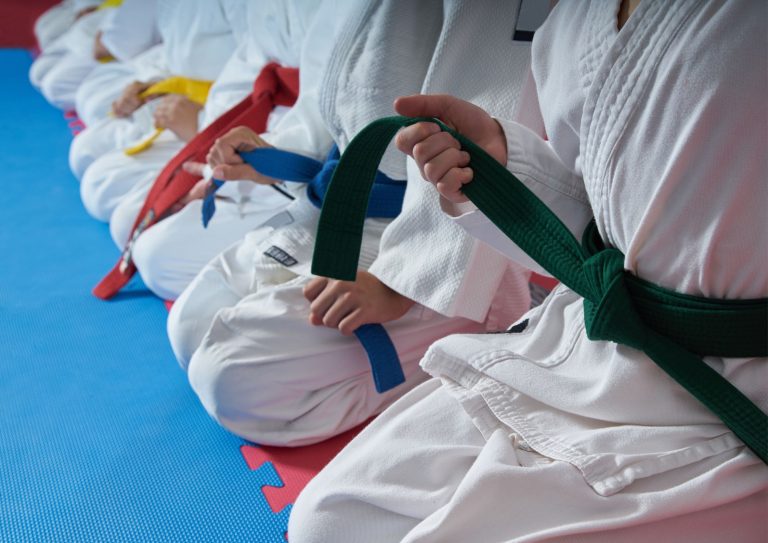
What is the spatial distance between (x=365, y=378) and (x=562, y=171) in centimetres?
62

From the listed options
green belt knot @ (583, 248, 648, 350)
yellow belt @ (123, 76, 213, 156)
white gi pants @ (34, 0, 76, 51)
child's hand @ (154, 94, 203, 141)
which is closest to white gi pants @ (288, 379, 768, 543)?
green belt knot @ (583, 248, 648, 350)

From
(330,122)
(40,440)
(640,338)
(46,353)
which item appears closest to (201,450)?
(40,440)

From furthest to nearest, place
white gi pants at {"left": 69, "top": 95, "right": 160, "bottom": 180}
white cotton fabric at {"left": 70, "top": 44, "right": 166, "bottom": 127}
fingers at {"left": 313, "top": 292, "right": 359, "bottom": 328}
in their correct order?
white cotton fabric at {"left": 70, "top": 44, "right": 166, "bottom": 127}, white gi pants at {"left": 69, "top": 95, "right": 160, "bottom": 180}, fingers at {"left": 313, "top": 292, "right": 359, "bottom": 328}

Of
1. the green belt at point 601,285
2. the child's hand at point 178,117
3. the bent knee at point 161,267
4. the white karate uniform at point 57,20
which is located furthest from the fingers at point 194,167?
the white karate uniform at point 57,20

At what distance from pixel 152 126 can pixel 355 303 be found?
1.74m

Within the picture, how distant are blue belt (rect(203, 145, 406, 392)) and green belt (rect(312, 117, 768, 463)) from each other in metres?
0.38

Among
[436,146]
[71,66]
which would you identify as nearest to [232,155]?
[436,146]

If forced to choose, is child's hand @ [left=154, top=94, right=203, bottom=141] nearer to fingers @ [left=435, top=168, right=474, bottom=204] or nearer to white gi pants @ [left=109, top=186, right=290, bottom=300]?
white gi pants @ [left=109, top=186, right=290, bottom=300]

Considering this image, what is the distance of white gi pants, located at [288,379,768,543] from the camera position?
814 mm

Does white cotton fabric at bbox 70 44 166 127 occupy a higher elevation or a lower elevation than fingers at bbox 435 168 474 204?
lower

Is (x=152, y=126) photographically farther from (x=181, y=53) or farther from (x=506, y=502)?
(x=506, y=502)

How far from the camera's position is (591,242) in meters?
1.02

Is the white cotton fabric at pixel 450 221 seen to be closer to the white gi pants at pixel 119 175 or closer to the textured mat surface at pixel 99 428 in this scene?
the textured mat surface at pixel 99 428

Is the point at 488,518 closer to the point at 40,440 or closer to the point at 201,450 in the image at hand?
the point at 201,450
